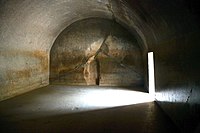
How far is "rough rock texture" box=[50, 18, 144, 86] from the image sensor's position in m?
10.2

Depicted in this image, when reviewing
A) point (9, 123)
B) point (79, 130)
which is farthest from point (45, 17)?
point (79, 130)

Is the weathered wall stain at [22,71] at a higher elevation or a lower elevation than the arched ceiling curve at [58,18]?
lower

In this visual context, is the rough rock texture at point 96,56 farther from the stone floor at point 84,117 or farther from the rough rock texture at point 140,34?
the stone floor at point 84,117

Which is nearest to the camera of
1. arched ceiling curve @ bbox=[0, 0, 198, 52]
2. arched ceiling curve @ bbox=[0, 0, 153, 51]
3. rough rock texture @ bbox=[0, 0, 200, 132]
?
rough rock texture @ bbox=[0, 0, 200, 132]

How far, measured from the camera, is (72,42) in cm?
1073

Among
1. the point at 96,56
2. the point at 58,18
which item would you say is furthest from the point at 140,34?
the point at 58,18

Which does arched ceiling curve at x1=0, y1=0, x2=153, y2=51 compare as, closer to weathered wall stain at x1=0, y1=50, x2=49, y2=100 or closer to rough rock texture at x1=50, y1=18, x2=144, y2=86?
weathered wall stain at x1=0, y1=50, x2=49, y2=100

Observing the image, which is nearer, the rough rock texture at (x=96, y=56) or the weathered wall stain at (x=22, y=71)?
the weathered wall stain at (x=22, y=71)

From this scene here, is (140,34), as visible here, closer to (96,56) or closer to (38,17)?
(96,56)

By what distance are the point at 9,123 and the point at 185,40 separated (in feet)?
12.2

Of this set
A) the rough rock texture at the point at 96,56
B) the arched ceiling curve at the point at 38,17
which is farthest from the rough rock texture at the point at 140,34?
the rough rock texture at the point at 96,56

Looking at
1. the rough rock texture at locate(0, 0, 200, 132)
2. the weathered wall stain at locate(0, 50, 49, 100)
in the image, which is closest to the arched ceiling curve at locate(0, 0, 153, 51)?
the rough rock texture at locate(0, 0, 200, 132)

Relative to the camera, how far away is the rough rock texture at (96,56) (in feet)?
33.5

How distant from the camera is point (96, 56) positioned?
10516mm
